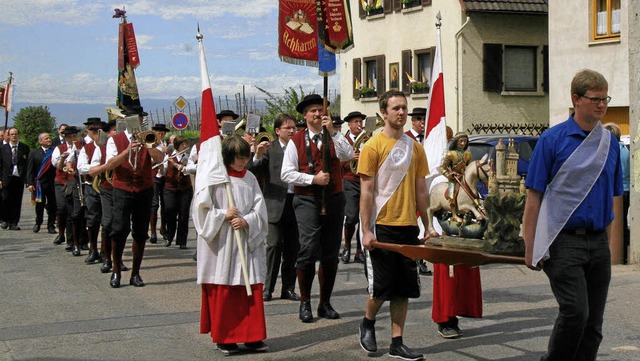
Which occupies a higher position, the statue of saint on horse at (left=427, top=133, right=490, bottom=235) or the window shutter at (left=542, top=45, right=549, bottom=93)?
the window shutter at (left=542, top=45, right=549, bottom=93)

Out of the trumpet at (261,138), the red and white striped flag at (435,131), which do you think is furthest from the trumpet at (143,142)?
the red and white striped flag at (435,131)

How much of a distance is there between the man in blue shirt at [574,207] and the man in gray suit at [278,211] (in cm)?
516

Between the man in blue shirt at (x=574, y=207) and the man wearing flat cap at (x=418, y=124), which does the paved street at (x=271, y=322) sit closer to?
the man wearing flat cap at (x=418, y=124)

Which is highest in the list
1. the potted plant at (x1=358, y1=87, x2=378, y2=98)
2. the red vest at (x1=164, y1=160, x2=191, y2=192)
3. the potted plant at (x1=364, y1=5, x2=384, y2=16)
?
the potted plant at (x1=364, y1=5, x2=384, y2=16)

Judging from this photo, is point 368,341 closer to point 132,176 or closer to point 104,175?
point 132,176

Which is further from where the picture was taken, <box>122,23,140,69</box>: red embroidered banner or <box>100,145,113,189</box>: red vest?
<box>122,23,140,69</box>: red embroidered banner

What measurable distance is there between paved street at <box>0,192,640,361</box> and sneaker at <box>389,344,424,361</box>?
0.15 meters

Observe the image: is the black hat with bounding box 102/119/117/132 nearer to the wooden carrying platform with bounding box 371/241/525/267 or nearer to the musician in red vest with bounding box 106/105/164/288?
the musician in red vest with bounding box 106/105/164/288

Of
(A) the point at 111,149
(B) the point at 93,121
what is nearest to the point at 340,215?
(A) the point at 111,149

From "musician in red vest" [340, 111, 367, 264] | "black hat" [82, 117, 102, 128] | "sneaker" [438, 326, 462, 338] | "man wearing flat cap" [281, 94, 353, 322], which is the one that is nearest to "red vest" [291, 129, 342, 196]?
"man wearing flat cap" [281, 94, 353, 322]

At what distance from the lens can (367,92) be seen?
3759cm

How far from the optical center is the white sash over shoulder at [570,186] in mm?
5805

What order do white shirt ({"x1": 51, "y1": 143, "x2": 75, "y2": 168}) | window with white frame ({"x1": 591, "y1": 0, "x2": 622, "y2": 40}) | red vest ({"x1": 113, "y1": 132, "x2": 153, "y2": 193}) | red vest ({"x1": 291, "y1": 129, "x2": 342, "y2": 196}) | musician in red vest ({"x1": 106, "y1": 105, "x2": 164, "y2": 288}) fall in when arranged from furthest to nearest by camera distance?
window with white frame ({"x1": 591, "y1": 0, "x2": 622, "y2": 40}) → white shirt ({"x1": 51, "y1": 143, "x2": 75, "y2": 168}) → red vest ({"x1": 113, "y1": 132, "x2": 153, "y2": 193}) → musician in red vest ({"x1": 106, "y1": 105, "x2": 164, "y2": 288}) → red vest ({"x1": 291, "y1": 129, "x2": 342, "y2": 196})

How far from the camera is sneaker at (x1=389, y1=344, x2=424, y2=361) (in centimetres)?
750
